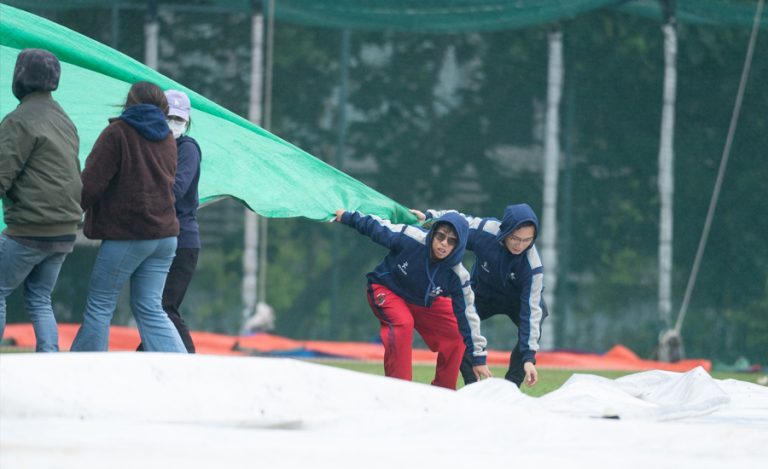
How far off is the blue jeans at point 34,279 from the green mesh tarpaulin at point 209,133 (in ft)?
4.41

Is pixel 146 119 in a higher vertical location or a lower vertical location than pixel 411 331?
higher

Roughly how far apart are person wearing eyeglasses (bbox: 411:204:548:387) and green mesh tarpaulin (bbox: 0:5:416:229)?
513mm

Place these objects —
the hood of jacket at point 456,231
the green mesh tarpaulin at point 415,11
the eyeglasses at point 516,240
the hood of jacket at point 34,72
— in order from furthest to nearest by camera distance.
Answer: the green mesh tarpaulin at point 415,11
the eyeglasses at point 516,240
the hood of jacket at point 456,231
the hood of jacket at point 34,72

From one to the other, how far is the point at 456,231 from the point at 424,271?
0.26 meters

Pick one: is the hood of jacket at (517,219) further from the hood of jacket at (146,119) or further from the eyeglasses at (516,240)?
the hood of jacket at (146,119)

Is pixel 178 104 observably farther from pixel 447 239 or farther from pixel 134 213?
pixel 447 239

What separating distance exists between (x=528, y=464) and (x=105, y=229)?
2336 millimetres

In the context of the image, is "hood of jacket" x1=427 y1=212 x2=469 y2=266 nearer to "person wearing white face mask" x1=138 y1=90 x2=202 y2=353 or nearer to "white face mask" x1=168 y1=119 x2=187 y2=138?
"person wearing white face mask" x1=138 y1=90 x2=202 y2=353

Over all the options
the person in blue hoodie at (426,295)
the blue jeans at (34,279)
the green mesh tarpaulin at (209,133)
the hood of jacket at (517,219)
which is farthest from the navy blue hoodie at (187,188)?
the hood of jacket at (517,219)

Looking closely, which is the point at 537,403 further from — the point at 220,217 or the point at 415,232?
the point at 220,217

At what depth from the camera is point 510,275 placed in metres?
6.48

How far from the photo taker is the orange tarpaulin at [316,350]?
9.91 metres

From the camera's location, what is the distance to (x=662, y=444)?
13.2 ft

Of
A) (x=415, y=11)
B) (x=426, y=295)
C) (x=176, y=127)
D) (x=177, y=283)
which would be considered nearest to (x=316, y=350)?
(x=415, y=11)
